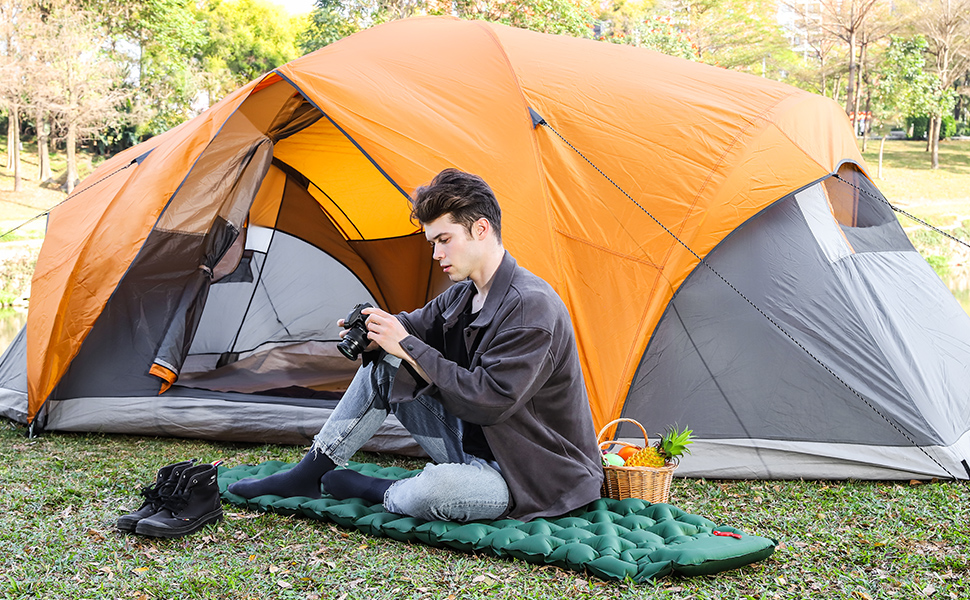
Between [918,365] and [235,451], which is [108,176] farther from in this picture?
[918,365]

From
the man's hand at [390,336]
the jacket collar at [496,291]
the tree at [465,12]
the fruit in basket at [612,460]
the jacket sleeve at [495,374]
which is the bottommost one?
the fruit in basket at [612,460]

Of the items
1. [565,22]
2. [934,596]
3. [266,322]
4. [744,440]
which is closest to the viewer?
[934,596]

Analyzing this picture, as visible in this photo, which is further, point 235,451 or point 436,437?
point 235,451

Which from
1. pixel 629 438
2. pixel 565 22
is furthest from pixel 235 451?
pixel 565 22

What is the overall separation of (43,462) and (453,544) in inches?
71.3

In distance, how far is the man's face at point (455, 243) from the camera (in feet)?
7.09

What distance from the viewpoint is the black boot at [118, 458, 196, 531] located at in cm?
229

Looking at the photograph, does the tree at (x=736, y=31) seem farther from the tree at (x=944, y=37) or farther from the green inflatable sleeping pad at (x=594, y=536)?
the green inflatable sleeping pad at (x=594, y=536)

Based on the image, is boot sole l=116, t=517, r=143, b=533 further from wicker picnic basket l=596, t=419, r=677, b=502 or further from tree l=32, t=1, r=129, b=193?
tree l=32, t=1, r=129, b=193

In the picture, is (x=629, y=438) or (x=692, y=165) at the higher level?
(x=692, y=165)

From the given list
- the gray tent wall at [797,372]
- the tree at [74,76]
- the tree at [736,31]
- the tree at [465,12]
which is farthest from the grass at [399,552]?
the tree at [736,31]

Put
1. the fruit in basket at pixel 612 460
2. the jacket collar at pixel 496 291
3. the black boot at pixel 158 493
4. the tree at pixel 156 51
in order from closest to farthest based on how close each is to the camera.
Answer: the jacket collar at pixel 496 291 → the black boot at pixel 158 493 → the fruit in basket at pixel 612 460 → the tree at pixel 156 51

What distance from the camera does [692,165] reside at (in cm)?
321

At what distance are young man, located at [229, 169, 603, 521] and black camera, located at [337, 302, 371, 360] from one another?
0.24 feet
